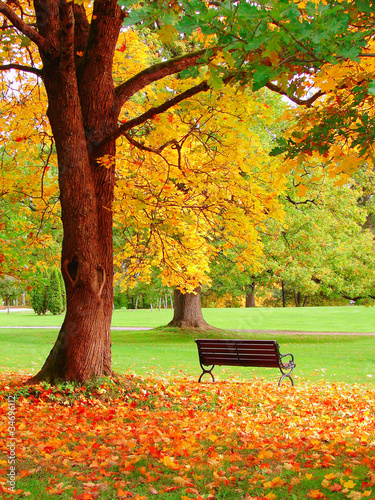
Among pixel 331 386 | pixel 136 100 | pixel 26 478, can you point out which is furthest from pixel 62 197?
pixel 136 100

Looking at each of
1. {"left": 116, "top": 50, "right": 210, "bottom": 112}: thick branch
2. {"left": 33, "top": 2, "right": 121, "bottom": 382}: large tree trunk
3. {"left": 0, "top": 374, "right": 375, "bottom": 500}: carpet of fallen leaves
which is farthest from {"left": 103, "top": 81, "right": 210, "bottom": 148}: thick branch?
{"left": 0, "top": 374, "right": 375, "bottom": 500}: carpet of fallen leaves

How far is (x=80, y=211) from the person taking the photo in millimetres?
6281

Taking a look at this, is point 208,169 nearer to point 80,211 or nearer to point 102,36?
point 80,211

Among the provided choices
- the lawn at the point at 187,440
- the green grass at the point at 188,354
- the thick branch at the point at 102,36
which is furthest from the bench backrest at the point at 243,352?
the thick branch at the point at 102,36

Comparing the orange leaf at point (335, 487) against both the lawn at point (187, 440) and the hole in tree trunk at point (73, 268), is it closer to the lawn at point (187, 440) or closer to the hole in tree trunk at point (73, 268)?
the lawn at point (187, 440)

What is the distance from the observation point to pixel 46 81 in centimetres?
628

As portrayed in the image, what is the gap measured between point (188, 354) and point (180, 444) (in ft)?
31.2

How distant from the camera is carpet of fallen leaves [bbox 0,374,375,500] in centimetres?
322

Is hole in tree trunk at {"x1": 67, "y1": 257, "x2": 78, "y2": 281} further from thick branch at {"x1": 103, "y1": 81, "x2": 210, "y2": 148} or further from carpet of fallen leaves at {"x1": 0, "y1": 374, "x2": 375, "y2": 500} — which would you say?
thick branch at {"x1": 103, "y1": 81, "x2": 210, "y2": 148}

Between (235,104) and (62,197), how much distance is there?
2.62 metres

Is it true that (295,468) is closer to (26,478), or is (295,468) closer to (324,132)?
(26,478)

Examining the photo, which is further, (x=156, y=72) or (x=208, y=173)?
(x=208, y=173)

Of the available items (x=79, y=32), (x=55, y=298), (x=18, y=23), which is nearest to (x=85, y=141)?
(x=18, y=23)

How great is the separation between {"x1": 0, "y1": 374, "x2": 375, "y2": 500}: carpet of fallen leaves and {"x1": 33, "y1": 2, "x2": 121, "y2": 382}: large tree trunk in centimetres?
46
